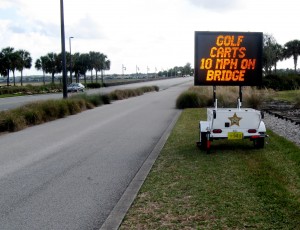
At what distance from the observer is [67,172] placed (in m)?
8.17

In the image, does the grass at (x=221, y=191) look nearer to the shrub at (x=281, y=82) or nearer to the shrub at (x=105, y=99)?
the shrub at (x=105, y=99)

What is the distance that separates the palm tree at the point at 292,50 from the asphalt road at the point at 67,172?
3143 inches

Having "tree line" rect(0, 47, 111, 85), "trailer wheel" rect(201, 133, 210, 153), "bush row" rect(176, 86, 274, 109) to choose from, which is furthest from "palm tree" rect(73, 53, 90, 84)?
"trailer wheel" rect(201, 133, 210, 153)

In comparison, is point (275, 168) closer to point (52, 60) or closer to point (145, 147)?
point (145, 147)

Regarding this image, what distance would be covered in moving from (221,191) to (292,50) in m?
89.2

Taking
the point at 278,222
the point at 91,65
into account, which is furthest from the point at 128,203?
the point at 91,65

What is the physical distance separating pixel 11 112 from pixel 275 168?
37.3 ft

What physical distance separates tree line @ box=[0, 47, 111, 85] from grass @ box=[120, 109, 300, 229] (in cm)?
5489

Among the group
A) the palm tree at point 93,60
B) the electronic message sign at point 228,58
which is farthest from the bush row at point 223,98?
the palm tree at point 93,60

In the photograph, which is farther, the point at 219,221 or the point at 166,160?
the point at 166,160

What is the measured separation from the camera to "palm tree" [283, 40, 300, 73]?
3467 inches

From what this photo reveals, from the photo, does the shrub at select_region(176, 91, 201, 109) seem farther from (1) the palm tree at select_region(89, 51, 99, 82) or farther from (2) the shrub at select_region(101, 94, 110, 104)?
(1) the palm tree at select_region(89, 51, 99, 82)

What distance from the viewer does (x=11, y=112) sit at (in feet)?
53.0

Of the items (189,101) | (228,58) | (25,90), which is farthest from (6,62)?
(228,58)
